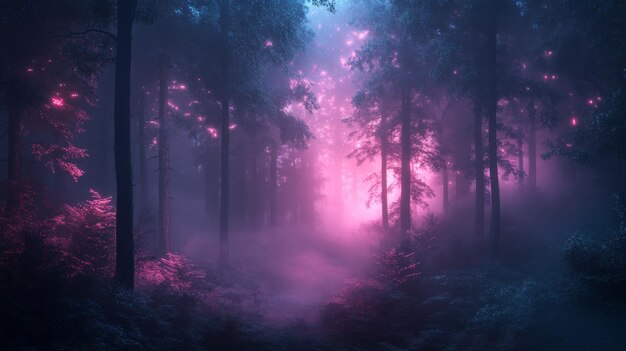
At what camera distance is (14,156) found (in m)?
13.9

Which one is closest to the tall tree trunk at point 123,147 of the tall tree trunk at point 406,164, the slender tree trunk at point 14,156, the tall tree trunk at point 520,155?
the slender tree trunk at point 14,156

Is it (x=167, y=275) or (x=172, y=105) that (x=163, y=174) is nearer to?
(x=167, y=275)

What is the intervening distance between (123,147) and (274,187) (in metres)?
19.9

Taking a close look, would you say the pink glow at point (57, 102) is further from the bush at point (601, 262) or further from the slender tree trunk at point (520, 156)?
the slender tree trunk at point (520, 156)

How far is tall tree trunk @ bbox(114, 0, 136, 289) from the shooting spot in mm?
10281

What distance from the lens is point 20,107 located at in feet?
43.3

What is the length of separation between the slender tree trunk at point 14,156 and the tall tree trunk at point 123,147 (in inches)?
232

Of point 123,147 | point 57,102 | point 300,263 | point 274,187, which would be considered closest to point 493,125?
point 300,263

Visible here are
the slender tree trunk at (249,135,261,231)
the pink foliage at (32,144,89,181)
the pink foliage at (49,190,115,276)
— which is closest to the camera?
the pink foliage at (49,190,115,276)

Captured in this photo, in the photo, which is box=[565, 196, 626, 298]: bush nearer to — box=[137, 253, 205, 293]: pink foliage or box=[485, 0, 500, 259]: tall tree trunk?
box=[485, 0, 500, 259]: tall tree trunk

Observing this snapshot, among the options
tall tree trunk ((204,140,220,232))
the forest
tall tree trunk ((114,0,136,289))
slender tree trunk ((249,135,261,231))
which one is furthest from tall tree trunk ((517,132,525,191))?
tall tree trunk ((204,140,220,232))

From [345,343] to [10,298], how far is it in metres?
7.29

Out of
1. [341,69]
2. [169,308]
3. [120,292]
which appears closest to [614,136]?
[169,308]

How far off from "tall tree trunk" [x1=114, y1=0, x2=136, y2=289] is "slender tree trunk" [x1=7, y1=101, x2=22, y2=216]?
5.88 m
